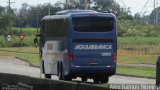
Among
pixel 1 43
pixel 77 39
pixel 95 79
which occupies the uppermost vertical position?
pixel 77 39

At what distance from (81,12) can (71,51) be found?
1.97 m

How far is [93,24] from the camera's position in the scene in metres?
28.6

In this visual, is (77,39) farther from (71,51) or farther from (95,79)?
(95,79)

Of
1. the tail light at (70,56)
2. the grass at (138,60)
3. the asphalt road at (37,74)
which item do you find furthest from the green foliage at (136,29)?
the tail light at (70,56)

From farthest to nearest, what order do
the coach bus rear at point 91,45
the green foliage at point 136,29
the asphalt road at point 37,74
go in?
the green foliage at point 136,29 < the asphalt road at point 37,74 < the coach bus rear at point 91,45

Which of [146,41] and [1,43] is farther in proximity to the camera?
[1,43]

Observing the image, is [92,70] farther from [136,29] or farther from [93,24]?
[136,29]

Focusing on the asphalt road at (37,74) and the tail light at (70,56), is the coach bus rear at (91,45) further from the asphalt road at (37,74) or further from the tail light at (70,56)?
the asphalt road at (37,74)

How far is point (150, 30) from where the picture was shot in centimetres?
11588

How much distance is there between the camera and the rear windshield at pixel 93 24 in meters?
28.4

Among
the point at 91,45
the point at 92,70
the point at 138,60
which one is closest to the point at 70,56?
the point at 91,45

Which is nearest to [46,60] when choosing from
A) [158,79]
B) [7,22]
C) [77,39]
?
[77,39]

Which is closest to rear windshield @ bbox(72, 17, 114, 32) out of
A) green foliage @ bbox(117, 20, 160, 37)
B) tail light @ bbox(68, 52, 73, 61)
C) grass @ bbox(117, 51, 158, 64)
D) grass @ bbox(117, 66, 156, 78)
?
tail light @ bbox(68, 52, 73, 61)

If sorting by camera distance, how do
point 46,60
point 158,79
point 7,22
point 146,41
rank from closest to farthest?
point 158,79
point 46,60
point 146,41
point 7,22
